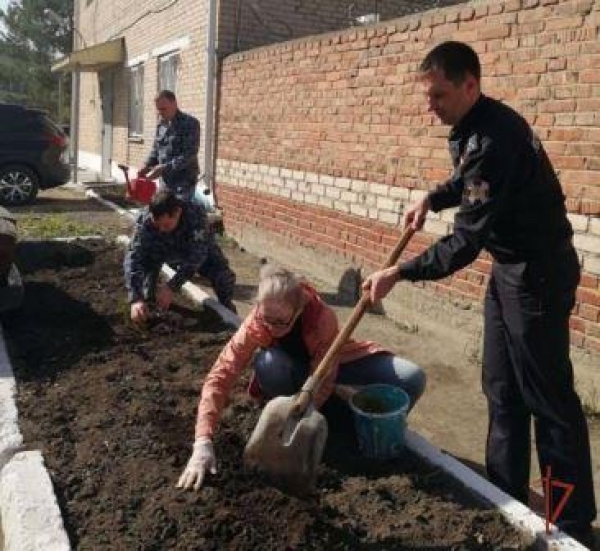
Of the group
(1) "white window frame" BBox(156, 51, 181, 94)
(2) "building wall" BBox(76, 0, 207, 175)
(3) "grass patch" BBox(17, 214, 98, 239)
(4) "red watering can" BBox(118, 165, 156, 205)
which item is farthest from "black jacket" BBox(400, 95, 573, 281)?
(1) "white window frame" BBox(156, 51, 181, 94)

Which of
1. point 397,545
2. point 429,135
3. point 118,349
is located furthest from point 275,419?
point 429,135

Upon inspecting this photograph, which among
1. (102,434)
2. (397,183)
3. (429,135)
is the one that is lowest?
(102,434)

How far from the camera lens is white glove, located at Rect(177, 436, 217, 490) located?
2906 mm

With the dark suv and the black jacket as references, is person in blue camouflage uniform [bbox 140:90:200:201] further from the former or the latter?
the dark suv

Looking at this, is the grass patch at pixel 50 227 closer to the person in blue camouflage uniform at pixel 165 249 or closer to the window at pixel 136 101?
the window at pixel 136 101

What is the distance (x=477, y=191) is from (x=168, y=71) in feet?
36.7

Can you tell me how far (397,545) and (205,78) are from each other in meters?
8.97

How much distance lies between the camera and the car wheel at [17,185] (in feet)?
43.4

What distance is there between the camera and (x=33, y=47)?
171ft

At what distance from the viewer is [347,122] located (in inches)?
289

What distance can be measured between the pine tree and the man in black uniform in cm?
4883

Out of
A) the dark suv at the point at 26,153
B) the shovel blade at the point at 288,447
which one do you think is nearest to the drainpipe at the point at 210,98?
the dark suv at the point at 26,153

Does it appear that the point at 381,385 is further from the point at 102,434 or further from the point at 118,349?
the point at 118,349

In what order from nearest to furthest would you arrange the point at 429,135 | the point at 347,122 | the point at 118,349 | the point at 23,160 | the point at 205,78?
1. the point at 118,349
2. the point at 429,135
3. the point at 347,122
4. the point at 205,78
5. the point at 23,160
